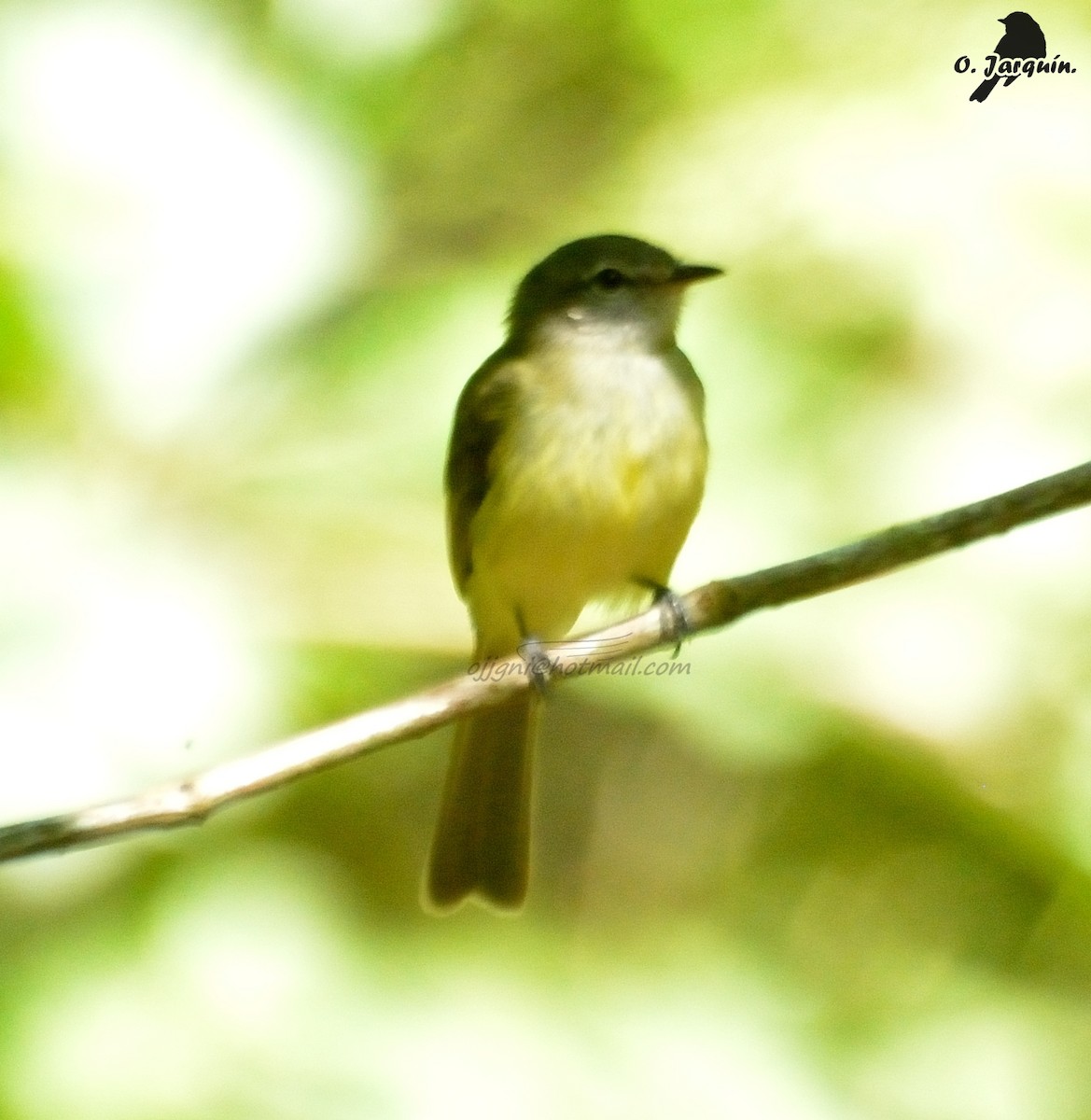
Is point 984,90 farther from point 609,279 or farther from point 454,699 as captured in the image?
point 454,699

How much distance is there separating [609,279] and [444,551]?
703mm

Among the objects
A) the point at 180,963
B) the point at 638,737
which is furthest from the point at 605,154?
the point at 180,963

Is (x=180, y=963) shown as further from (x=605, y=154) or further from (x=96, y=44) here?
(x=605, y=154)

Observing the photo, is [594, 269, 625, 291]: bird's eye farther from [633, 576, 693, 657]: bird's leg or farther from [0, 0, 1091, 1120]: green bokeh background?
[633, 576, 693, 657]: bird's leg

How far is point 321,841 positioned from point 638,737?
0.97m

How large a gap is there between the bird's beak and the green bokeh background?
0.22 m

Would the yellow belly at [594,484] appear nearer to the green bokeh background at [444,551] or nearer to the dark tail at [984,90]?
the green bokeh background at [444,551]

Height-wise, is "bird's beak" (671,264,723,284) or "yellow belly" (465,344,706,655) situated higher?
"bird's beak" (671,264,723,284)

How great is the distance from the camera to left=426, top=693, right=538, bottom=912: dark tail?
3.26 m

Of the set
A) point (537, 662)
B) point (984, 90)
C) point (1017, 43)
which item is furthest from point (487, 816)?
point (1017, 43)

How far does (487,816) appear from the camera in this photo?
341 centimetres

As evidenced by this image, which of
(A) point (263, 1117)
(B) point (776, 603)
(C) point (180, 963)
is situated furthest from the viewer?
(C) point (180, 963)

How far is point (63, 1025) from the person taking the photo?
2688 mm

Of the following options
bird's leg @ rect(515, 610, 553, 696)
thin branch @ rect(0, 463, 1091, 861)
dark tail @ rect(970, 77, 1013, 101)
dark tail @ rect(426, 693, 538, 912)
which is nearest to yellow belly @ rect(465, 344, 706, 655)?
bird's leg @ rect(515, 610, 553, 696)
